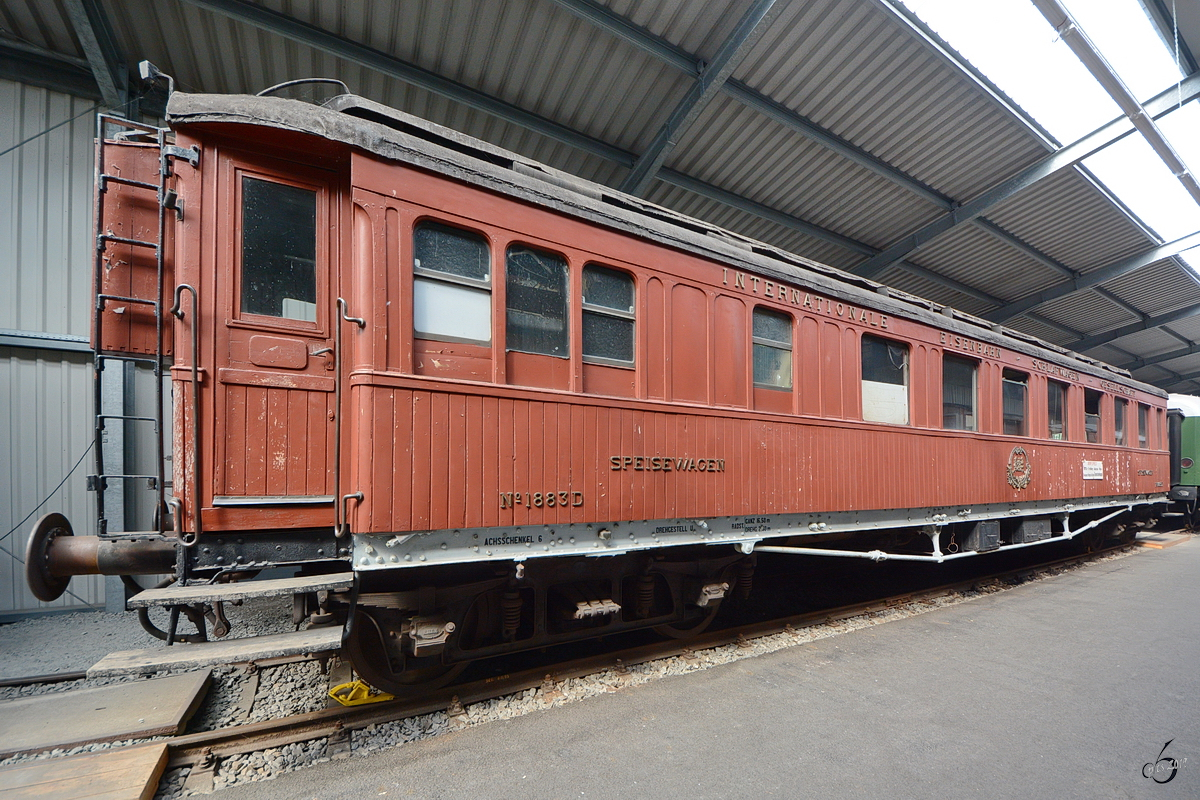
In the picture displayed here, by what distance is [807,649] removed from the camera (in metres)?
4.54

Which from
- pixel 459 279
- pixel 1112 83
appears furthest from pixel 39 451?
pixel 1112 83

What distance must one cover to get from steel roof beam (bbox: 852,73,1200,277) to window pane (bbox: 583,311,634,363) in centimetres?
1035

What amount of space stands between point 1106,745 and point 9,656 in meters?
8.52

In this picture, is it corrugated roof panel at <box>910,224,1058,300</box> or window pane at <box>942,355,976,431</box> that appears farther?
corrugated roof panel at <box>910,224,1058,300</box>

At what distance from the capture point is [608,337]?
372 cm

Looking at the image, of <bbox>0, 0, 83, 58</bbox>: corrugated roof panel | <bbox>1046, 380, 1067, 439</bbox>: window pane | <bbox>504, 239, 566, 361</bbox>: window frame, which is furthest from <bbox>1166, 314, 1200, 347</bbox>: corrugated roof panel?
<bbox>0, 0, 83, 58</bbox>: corrugated roof panel

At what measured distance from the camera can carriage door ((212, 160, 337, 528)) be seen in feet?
9.45

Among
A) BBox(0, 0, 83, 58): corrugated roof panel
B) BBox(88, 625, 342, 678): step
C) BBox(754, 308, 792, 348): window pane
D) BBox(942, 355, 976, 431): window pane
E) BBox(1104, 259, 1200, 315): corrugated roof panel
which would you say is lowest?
BBox(88, 625, 342, 678): step

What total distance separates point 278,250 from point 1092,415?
40.1 feet

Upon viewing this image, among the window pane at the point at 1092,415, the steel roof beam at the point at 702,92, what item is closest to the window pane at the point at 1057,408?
the window pane at the point at 1092,415

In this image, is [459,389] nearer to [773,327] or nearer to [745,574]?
[773,327]

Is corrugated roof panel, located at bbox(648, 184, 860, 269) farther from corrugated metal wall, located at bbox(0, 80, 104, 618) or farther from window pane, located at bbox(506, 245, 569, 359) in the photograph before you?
corrugated metal wall, located at bbox(0, 80, 104, 618)

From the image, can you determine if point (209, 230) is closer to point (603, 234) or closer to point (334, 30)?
point (603, 234)

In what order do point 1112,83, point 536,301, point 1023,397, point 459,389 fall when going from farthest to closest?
1. point 1112,83
2. point 1023,397
3. point 536,301
4. point 459,389
